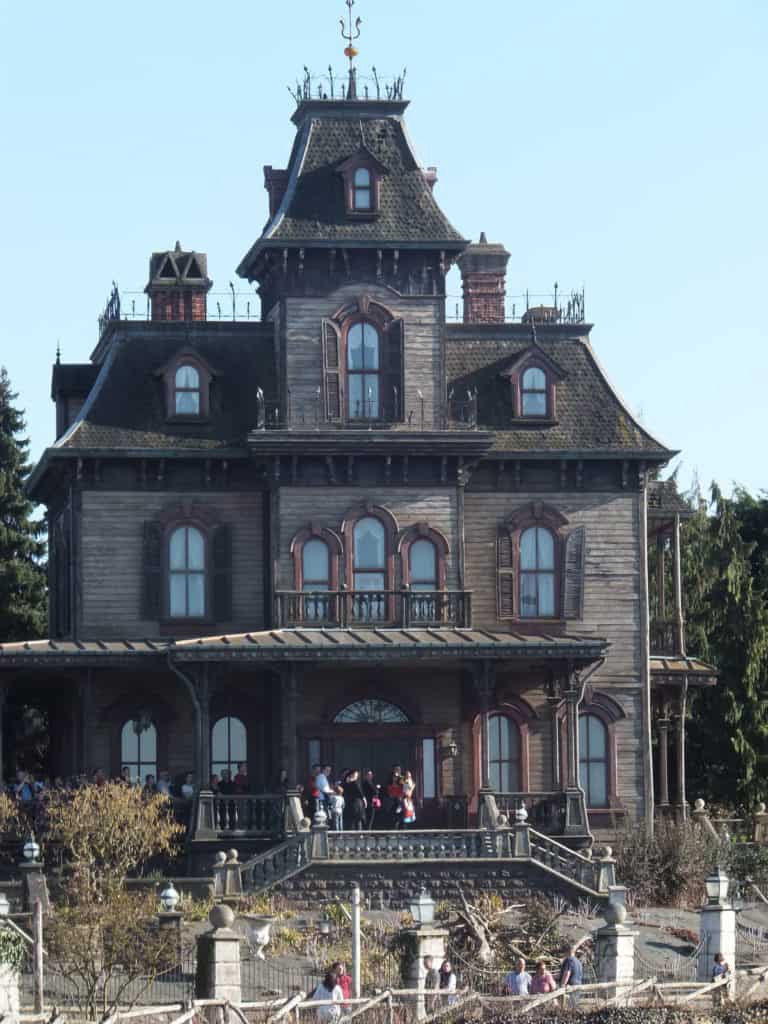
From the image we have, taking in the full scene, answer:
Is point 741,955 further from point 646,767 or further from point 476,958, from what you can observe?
point 646,767

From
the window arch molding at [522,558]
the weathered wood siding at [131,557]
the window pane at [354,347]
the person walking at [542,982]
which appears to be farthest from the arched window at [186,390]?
the person walking at [542,982]

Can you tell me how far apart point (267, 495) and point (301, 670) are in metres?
4.00

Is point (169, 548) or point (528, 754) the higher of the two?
point (169, 548)

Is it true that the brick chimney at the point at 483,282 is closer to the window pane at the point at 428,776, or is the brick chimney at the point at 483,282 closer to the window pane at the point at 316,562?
the window pane at the point at 316,562

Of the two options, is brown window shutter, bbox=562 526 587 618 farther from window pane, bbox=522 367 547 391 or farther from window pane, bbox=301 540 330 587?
window pane, bbox=301 540 330 587

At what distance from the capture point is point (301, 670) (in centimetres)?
4950

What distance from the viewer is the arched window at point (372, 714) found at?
167ft

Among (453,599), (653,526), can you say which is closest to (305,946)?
(453,599)

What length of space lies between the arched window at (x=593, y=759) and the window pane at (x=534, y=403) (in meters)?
6.09

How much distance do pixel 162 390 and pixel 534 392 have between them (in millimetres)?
7371

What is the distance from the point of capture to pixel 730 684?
64.8m

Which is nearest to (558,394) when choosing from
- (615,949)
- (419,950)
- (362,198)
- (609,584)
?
(609,584)

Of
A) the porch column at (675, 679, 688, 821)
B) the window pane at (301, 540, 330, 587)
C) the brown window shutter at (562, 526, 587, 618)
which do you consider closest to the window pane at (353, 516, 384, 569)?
the window pane at (301, 540, 330, 587)

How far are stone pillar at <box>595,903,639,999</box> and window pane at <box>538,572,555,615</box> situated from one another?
13.5 metres
